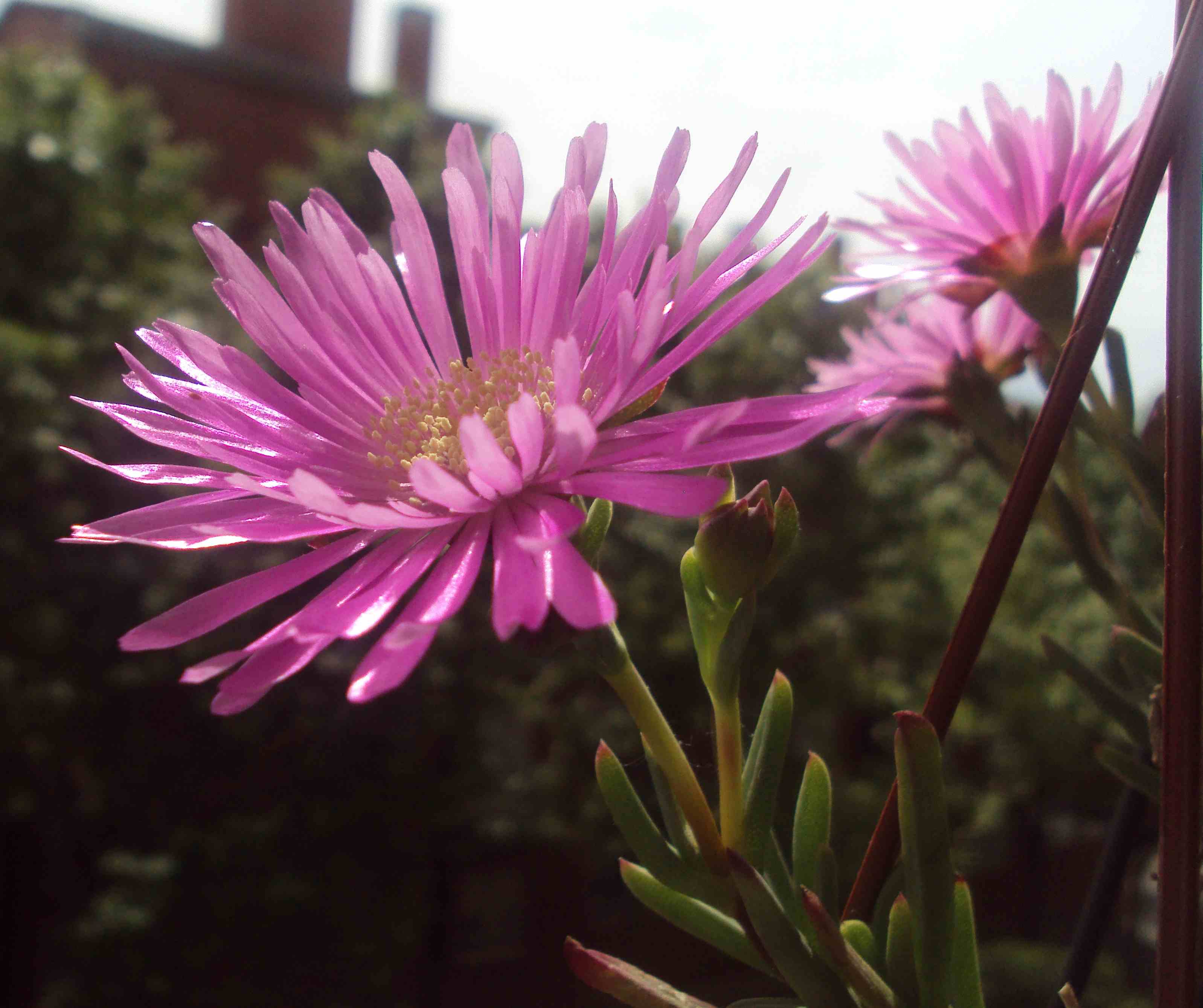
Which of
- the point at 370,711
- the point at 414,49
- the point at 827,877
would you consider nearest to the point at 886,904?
the point at 827,877

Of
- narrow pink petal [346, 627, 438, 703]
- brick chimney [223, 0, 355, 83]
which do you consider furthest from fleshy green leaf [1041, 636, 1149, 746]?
brick chimney [223, 0, 355, 83]

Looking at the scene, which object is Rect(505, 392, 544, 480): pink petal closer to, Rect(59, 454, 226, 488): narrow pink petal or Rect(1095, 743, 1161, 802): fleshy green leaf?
Rect(59, 454, 226, 488): narrow pink petal

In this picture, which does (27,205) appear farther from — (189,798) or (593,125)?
(593,125)

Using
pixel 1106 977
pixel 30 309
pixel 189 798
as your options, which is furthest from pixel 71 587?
pixel 1106 977

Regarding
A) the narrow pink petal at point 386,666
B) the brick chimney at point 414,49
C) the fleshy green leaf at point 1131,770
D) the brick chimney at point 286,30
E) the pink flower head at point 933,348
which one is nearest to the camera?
the narrow pink petal at point 386,666

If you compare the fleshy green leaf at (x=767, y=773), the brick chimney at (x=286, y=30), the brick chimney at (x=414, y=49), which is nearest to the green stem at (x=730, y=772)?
the fleshy green leaf at (x=767, y=773)

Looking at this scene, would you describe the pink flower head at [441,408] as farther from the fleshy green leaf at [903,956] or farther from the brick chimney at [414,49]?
the brick chimney at [414,49]
